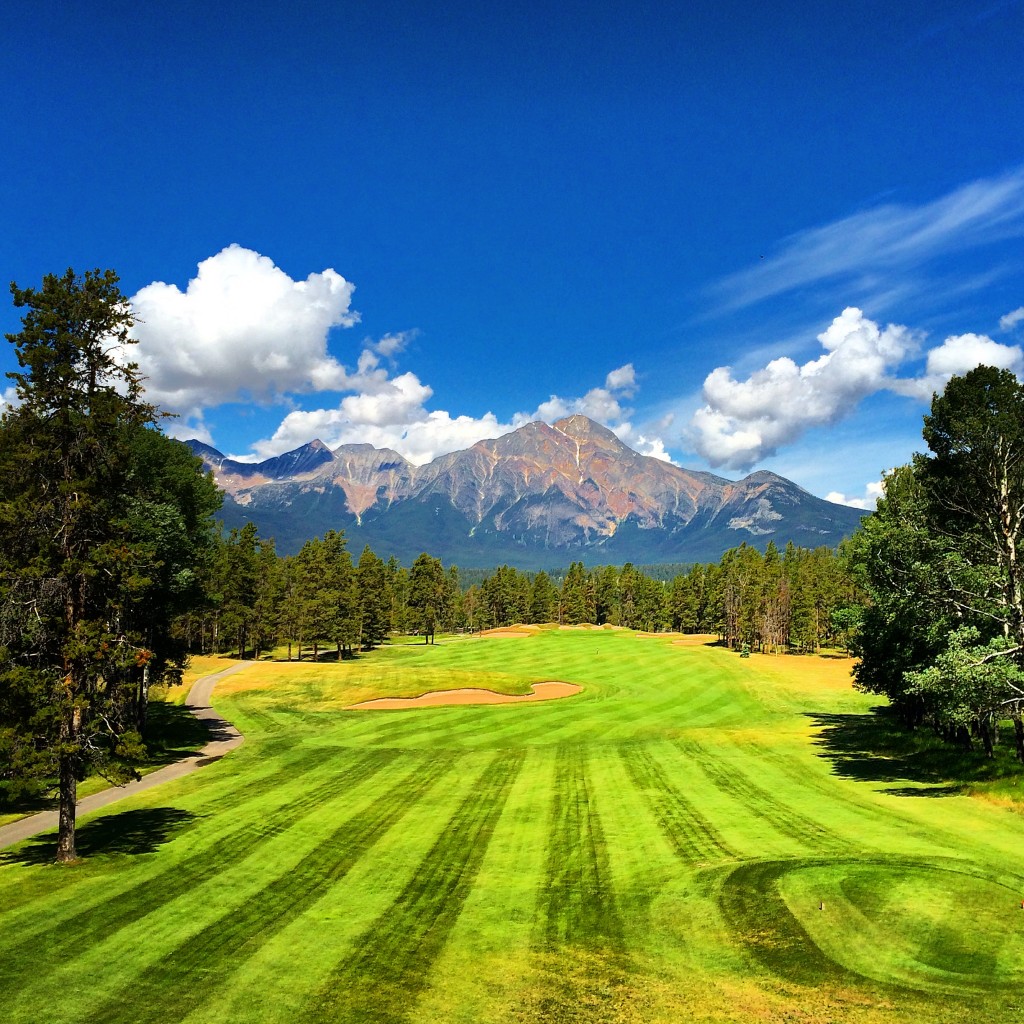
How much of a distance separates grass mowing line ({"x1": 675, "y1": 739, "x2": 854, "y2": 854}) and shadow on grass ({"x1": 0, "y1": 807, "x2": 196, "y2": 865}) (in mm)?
19607

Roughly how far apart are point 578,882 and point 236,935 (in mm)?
8265

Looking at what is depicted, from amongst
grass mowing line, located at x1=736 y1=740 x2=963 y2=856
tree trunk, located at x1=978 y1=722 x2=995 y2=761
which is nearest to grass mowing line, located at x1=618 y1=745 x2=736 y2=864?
grass mowing line, located at x1=736 y1=740 x2=963 y2=856

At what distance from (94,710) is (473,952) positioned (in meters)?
12.8

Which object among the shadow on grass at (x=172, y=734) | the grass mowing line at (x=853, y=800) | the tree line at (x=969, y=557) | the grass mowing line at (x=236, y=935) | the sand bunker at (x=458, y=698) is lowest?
the sand bunker at (x=458, y=698)

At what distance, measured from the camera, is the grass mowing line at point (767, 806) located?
19469 mm

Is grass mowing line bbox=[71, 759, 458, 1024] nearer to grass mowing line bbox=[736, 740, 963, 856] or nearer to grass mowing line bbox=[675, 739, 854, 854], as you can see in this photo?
grass mowing line bbox=[675, 739, 854, 854]

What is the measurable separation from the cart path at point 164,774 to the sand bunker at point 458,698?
11173mm

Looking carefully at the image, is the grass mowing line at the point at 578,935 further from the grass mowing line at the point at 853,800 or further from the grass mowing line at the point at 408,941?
the grass mowing line at the point at 853,800

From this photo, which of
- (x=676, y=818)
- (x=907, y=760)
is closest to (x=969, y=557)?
(x=907, y=760)

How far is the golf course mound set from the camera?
1179 cm

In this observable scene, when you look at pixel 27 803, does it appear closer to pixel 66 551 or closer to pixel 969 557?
pixel 66 551

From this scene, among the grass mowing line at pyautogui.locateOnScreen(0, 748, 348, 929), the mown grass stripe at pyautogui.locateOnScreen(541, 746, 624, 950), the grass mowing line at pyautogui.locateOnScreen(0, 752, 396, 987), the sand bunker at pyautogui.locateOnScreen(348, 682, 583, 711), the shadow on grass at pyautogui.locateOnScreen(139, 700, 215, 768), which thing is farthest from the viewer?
the sand bunker at pyautogui.locateOnScreen(348, 682, 583, 711)

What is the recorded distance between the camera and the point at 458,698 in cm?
5669

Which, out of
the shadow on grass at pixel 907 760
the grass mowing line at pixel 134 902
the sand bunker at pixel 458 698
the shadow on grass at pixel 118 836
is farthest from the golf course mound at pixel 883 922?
the sand bunker at pixel 458 698
